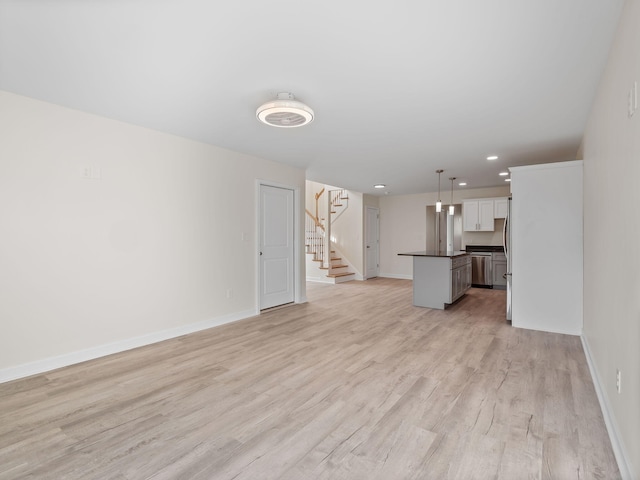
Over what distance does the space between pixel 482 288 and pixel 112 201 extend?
7666 millimetres

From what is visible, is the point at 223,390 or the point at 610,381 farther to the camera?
the point at 223,390

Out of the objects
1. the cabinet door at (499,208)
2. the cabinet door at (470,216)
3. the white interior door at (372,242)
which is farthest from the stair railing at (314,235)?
the cabinet door at (499,208)

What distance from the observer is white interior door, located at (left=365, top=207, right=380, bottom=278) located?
940cm

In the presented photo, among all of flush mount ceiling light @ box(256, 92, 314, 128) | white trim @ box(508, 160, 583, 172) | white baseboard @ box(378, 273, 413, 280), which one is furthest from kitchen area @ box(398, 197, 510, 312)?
flush mount ceiling light @ box(256, 92, 314, 128)

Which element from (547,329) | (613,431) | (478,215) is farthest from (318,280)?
(613,431)

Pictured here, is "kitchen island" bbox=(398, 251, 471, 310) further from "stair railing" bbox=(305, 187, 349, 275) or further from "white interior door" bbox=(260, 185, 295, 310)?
"stair railing" bbox=(305, 187, 349, 275)

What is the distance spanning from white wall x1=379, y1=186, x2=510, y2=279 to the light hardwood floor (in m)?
5.48

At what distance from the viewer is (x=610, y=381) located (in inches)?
85.4

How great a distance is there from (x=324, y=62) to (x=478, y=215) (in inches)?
273

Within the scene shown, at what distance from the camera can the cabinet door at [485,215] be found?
7855mm

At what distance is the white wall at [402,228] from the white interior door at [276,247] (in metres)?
4.71

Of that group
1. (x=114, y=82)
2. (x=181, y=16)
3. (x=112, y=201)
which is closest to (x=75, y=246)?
(x=112, y=201)

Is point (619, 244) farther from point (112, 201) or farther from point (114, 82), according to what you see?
point (112, 201)

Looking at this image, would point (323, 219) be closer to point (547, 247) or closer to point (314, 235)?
point (314, 235)
